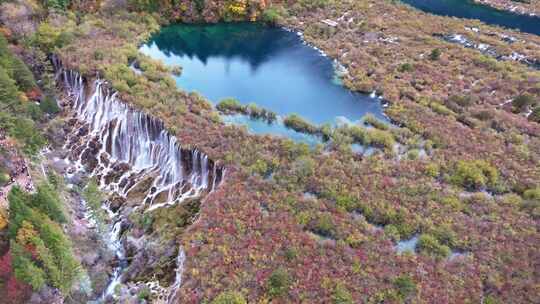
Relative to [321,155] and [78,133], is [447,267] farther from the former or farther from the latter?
[78,133]

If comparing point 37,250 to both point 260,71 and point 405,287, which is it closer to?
point 405,287

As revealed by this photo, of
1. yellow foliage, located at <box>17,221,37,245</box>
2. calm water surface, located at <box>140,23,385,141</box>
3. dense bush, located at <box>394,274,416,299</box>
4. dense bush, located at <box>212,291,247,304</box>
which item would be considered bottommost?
dense bush, located at <box>212,291,247,304</box>

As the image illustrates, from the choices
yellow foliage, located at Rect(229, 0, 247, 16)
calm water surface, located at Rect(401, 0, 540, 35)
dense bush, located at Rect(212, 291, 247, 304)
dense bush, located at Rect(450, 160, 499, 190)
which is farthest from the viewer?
calm water surface, located at Rect(401, 0, 540, 35)

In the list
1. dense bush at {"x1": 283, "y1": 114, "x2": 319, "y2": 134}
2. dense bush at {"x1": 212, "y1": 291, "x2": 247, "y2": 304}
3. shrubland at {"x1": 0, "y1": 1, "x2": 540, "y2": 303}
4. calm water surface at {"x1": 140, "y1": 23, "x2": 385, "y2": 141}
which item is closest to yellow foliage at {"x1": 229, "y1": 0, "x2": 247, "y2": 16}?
calm water surface at {"x1": 140, "y1": 23, "x2": 385, "y2": 141}

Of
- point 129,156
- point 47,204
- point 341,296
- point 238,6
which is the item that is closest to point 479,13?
point 238,6

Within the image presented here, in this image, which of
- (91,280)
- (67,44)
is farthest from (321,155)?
(67,44)

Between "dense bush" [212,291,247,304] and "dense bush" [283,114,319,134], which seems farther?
"dense bush" [283,114,319,134]

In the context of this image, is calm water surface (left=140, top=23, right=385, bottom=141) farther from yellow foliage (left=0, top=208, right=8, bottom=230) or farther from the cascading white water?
yellow foliage (left=0, top=208, right=8, bottom=230)

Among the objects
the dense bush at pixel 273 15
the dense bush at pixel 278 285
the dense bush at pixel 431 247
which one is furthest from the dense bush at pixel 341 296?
the dense bush at pixel 273 15
